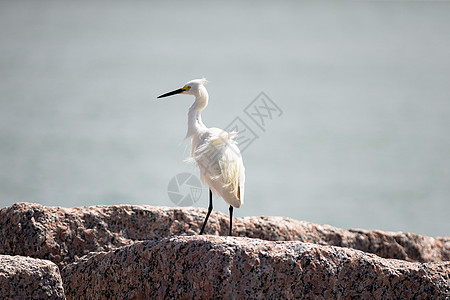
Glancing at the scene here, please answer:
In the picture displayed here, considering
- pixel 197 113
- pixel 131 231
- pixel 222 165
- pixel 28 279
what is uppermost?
pixel 197 113

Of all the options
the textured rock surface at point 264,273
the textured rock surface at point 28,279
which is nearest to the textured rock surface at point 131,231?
the textured rock surface at point 28,279

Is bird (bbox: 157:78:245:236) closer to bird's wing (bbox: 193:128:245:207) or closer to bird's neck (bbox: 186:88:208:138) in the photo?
bird's wing (bbox: 193:128:245:207)

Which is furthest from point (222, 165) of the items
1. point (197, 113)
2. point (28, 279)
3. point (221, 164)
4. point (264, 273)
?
point (28, 279)

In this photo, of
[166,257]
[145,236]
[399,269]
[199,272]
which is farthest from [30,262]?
[399,269]

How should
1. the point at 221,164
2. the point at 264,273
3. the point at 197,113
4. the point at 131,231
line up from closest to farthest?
1. the point at 264,273
2. the point at 131,231
3. the point at 221,164
4. the point at 197,113

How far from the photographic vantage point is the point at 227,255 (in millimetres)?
3764

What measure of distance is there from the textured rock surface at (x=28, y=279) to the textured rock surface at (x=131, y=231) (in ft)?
3.57

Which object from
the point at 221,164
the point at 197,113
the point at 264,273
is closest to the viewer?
the point at 264,273

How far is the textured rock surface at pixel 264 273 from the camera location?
12.3ft

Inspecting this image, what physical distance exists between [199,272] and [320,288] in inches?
31.9

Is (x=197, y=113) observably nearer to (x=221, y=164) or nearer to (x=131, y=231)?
(x=221, y=164)

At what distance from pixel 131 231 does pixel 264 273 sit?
2124mm

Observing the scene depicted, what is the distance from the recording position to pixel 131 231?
554 centimetres

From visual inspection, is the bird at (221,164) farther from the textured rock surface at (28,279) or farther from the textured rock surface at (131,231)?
the textured rock surface at (28,279)
